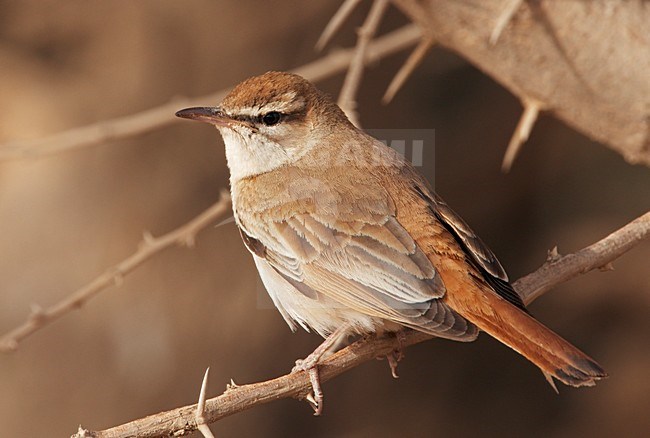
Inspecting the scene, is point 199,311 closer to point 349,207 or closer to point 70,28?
point 70,28

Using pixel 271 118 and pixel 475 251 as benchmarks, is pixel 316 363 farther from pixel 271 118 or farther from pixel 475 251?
pixel 271 118

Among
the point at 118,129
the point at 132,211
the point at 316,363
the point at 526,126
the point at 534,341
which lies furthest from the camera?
the point at 132,211

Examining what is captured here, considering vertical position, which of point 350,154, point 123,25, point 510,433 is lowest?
point 510,433

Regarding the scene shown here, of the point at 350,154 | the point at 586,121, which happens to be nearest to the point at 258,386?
the point at 350,154

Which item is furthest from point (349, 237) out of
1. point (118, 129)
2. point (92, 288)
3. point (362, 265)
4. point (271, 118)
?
point (118, 129)

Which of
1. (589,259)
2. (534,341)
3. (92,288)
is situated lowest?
(534,341)

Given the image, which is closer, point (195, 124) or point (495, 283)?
point (495, 283)

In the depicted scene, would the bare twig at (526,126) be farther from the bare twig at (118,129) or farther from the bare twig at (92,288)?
the bare twig at (92,288)
